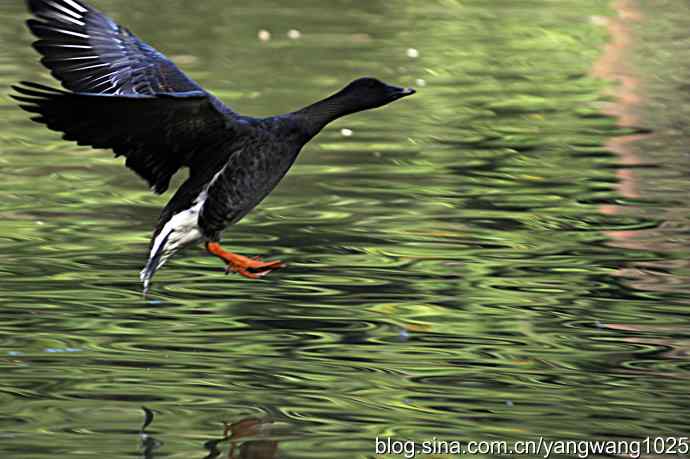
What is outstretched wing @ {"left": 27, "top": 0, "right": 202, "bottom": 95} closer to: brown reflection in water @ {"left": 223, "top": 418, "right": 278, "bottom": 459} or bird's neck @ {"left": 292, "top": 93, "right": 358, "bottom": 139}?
bird's neck @ {"left": 292, "top": 93, "right": 358, "bottom": 139}

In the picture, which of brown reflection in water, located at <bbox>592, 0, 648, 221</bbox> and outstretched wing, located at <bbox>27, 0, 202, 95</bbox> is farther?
brown reflection in water, located at <bbox>592, 0, 648, 221</bbox>

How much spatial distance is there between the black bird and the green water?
2.16ft

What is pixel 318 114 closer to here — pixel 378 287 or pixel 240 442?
pixel 378 287

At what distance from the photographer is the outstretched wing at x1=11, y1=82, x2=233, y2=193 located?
7.72m

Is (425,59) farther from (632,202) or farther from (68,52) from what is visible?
(68,52)

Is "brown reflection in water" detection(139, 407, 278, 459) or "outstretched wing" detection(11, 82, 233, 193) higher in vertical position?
"outstretched wing" detection(11, 82, 233, 193)

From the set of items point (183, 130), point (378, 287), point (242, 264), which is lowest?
point (378, 287)

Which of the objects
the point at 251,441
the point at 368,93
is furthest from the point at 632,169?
the point at 251,441

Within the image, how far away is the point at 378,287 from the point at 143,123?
8.43ft

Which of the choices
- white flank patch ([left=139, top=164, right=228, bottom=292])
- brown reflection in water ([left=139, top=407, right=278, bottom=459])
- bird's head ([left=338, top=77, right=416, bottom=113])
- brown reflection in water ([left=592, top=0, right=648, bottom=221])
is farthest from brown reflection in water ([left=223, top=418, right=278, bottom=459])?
brown reflection in water ([left=592, top=0, right=648, bottom=221])

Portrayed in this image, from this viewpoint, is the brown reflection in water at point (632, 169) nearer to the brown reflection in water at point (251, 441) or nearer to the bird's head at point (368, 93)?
the bird's head at point (368, 93)

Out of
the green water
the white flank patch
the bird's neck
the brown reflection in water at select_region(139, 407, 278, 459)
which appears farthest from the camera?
the white flank patch

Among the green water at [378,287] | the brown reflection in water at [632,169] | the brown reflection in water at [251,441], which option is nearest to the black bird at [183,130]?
the green water at [378,287]

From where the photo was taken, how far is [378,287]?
10227 mm
